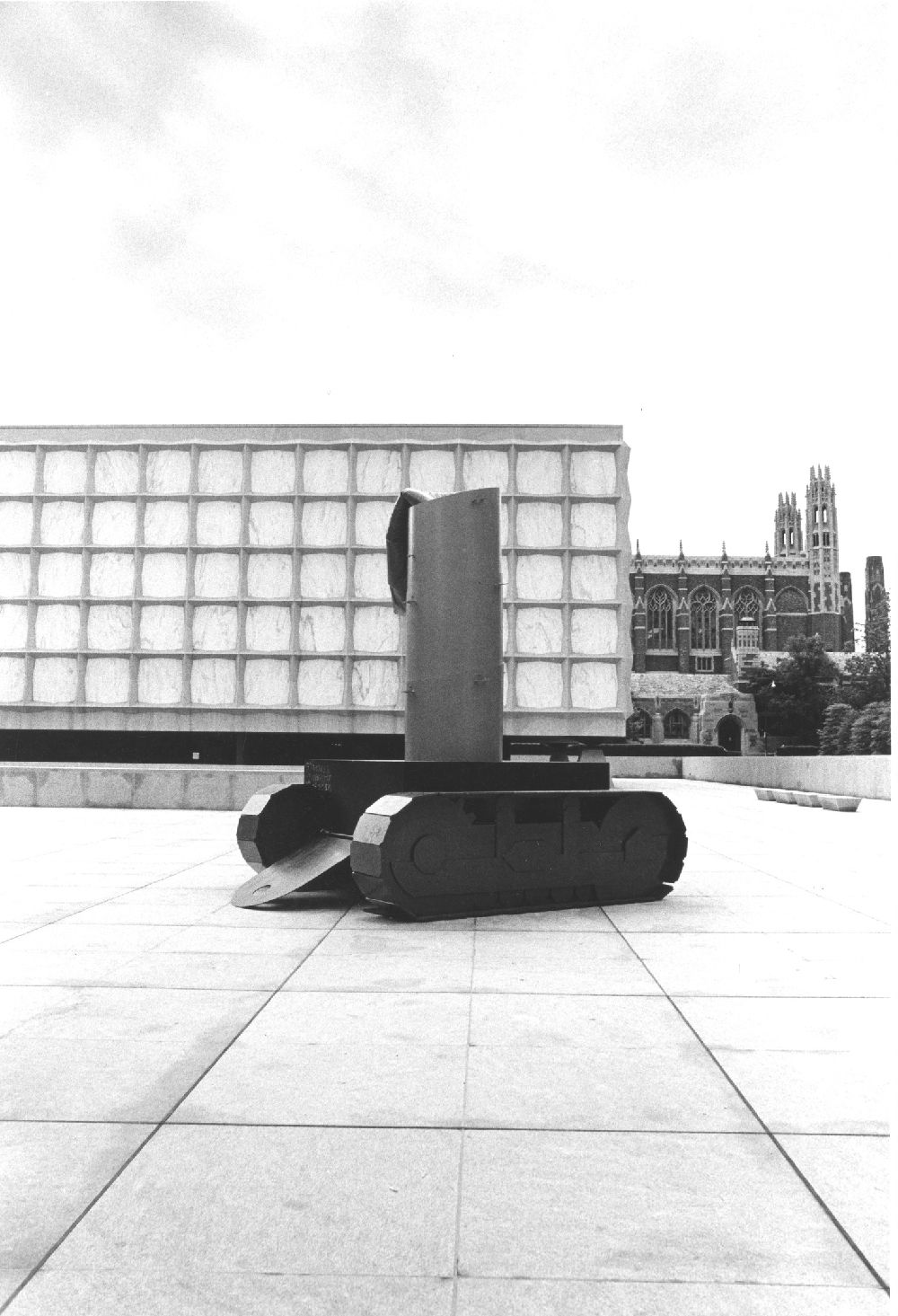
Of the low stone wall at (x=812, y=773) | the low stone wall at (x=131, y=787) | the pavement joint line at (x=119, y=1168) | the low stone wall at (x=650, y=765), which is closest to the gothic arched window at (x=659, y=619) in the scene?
the low stone wall at (x=650, y=765)

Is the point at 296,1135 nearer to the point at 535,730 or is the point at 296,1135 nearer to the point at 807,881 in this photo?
the point at 807,881

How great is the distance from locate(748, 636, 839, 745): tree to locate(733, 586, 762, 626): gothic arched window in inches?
529

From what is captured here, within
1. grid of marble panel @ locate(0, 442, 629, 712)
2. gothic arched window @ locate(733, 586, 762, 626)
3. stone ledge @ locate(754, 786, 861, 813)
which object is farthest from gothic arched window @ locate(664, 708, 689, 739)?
grid of marble panel @ locate(0, 442, 629, 712)

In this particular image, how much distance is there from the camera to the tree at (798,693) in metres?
84.2

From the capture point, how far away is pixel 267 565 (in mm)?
23344

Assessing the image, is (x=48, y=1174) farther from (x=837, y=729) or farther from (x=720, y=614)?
(x=720, y=614)

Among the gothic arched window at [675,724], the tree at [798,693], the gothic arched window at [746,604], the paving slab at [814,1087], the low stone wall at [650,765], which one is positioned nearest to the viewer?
the paving slab at [814,1087]

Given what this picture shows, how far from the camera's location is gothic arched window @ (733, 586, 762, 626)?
100312 millimetres

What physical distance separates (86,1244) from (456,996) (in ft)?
7.76

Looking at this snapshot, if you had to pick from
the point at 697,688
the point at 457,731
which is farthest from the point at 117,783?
the point at 697,688

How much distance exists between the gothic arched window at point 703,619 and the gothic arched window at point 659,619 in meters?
2.08

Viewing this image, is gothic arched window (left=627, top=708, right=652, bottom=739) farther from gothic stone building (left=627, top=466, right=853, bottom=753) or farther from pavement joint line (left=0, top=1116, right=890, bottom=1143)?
pavement joint line (left=0, top=1116, right=890, bottom=1143)

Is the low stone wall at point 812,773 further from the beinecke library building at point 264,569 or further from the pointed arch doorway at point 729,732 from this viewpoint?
the pointed arch doorway at point 729,732

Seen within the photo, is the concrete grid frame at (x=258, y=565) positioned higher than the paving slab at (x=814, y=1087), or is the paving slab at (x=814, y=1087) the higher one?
the concrete grid frame at (x=258, y=565)
